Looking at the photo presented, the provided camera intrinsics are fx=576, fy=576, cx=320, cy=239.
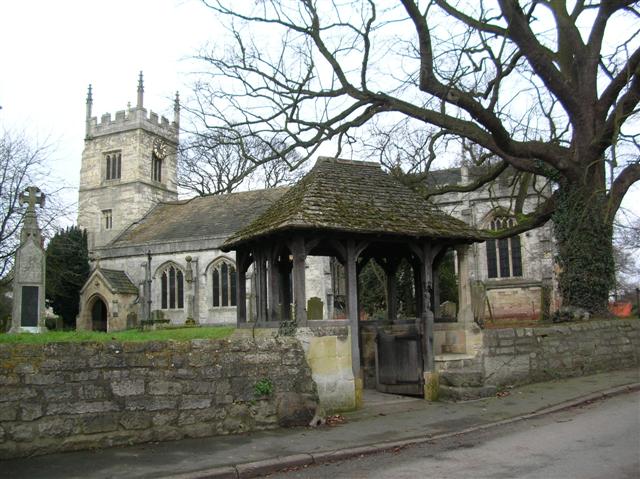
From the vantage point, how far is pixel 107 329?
37531mm

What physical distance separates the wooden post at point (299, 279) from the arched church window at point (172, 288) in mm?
30686

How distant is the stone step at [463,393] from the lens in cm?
1010

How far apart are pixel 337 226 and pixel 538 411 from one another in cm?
429

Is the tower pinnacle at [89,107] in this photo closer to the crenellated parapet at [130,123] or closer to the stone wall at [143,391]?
the crenellated parapet at [130,123]

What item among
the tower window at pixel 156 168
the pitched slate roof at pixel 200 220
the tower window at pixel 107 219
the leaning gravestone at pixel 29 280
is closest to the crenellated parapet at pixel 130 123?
the tower window at pixel 156 168

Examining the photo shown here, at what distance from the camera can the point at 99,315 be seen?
4047 cm

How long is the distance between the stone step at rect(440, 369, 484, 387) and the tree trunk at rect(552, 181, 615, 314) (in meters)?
6.20

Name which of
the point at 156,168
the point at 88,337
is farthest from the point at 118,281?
the point at 88,337

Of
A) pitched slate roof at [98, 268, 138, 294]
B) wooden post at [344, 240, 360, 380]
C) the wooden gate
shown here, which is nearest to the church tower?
pitched slate roof at [98, 268, 138, 294]

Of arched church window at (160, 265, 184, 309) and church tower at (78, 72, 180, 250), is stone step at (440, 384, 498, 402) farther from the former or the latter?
church tower at (78, 72, 180, 250)

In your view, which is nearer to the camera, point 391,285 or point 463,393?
point 463,393

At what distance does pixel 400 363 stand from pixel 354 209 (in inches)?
120

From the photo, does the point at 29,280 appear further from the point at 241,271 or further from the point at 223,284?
the point at 223,284

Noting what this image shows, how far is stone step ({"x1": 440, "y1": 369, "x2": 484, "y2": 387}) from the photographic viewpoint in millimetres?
10258
